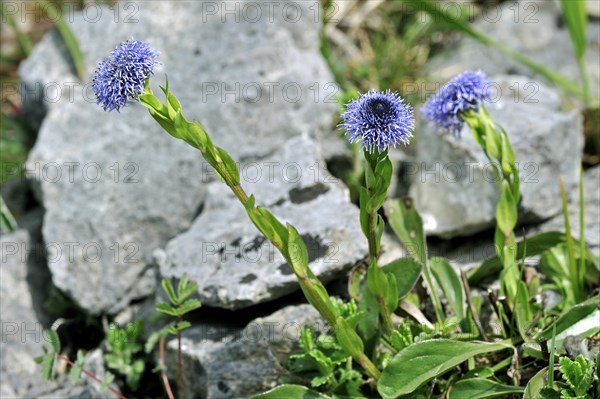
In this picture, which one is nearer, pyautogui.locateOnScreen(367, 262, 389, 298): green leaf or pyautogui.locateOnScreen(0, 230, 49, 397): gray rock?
pyautogui.locateOnScreen(367, 262, 389, 298): green leaf

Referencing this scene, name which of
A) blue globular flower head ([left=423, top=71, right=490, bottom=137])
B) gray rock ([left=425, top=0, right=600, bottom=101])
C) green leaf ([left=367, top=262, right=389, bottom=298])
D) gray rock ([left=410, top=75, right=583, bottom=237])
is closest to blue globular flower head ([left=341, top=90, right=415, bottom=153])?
green leaf ([left=367, top=262, right=389, bottom=298])

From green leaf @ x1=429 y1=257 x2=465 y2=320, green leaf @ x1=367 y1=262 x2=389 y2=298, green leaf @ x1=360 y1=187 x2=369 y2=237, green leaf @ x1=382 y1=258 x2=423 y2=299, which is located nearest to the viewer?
green leaf @ x1=360 y1=187 x2=369 y2=237

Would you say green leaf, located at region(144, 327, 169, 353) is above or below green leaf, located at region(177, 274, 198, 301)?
below

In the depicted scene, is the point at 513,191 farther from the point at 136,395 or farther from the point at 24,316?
the point at 24,316

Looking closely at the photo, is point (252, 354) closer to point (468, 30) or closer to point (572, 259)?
point (572, 259)

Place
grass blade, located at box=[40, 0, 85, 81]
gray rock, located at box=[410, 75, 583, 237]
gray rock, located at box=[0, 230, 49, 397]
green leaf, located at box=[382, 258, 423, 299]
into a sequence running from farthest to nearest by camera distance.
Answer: grass blade, located at box=[40, 0, 85, 81]
gray rock, located at box=[410, 75, 583, 237]
gray rock, located at box=[0, 230, 49, 397]
green leaf, located at box=[382, 258, 423, 299]

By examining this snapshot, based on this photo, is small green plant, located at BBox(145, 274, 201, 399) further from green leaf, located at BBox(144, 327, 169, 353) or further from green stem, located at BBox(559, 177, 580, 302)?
green stem, located at BBox(559, 177, 580, 302)

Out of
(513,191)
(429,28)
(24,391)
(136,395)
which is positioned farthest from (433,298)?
(429,28)
